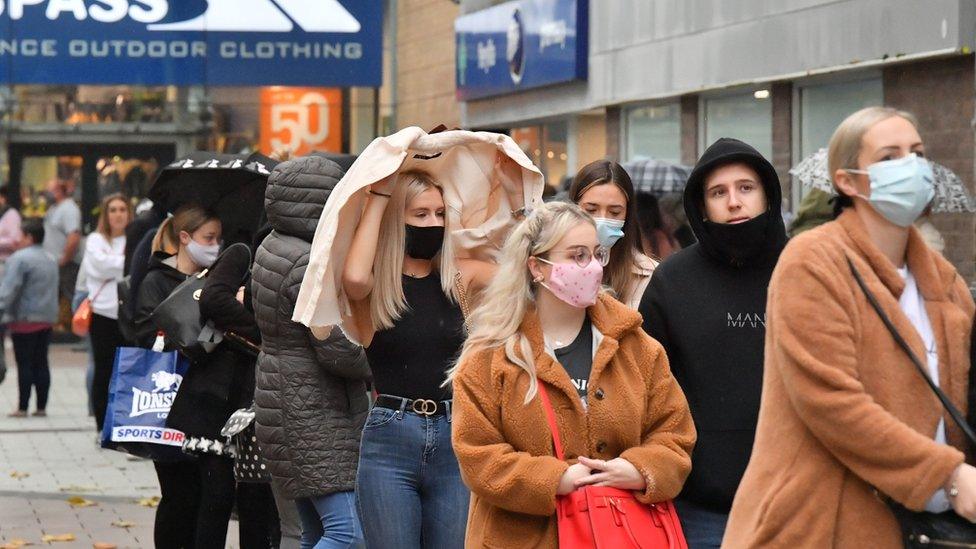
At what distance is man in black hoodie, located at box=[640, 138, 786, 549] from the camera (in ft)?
16.6

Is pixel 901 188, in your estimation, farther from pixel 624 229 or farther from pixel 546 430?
pixel 624 229

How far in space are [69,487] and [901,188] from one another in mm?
8934

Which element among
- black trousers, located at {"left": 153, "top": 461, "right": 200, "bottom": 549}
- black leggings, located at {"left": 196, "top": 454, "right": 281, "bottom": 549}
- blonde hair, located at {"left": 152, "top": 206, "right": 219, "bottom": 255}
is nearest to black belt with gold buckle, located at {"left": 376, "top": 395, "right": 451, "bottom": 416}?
black leggings, located at {"left": 196, "top": 454, "right": 281, "bottom": 549}

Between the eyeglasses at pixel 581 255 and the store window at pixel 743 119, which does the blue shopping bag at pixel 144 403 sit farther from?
the store window at pixel 743 119

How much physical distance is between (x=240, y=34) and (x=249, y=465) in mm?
16647

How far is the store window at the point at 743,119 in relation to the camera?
54.6 ft

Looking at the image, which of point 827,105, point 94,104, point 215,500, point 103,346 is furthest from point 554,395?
point 94,104

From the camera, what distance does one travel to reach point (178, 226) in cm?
833

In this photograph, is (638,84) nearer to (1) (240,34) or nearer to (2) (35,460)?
(1) (240,34)

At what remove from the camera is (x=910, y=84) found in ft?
45.0

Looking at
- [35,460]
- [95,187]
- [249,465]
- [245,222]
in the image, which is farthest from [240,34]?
[249,465]

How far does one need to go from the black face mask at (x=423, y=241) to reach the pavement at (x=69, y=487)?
13.6ft

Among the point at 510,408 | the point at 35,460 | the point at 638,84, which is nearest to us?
the point at 510,408

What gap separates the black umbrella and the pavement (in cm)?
195
